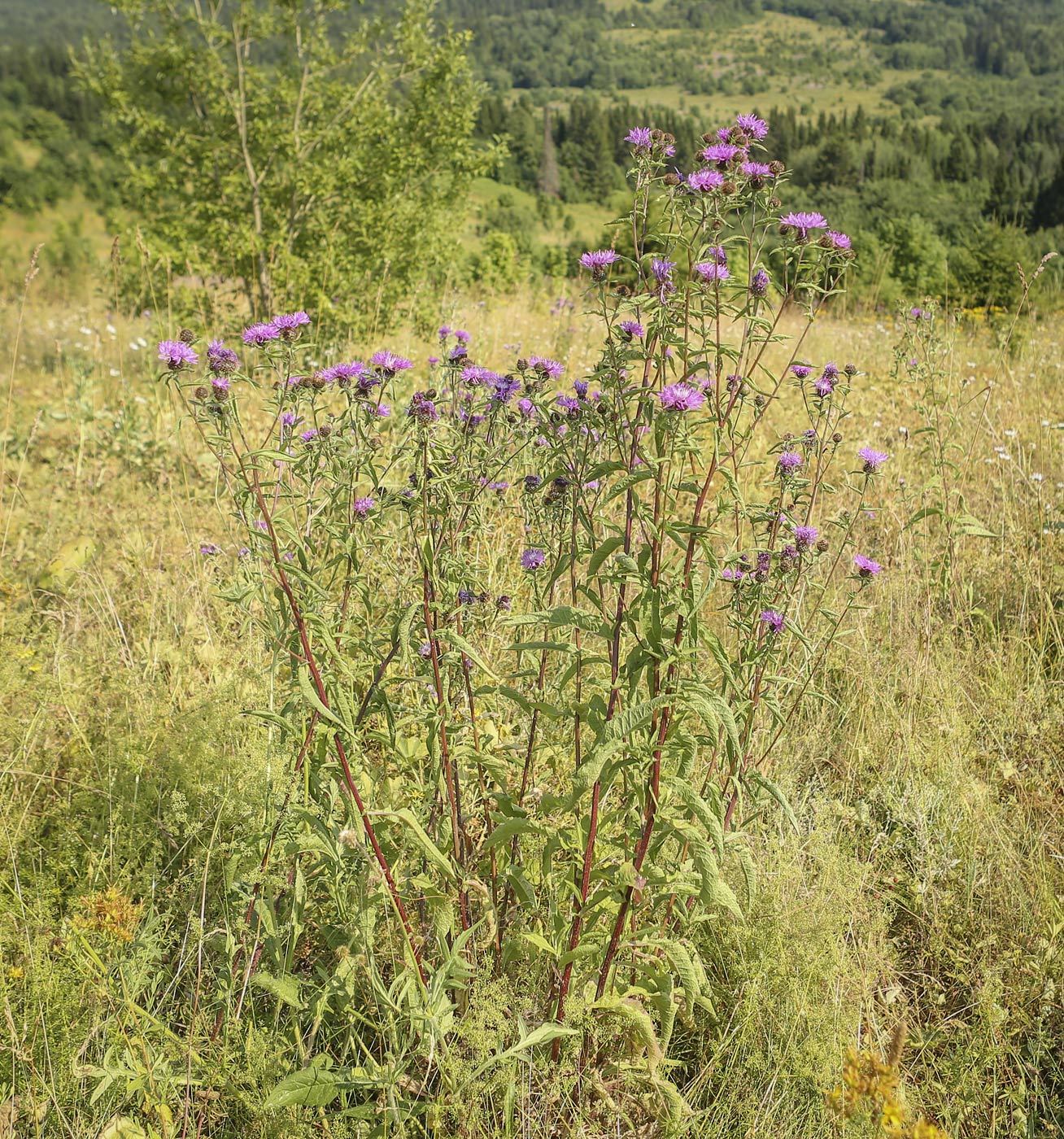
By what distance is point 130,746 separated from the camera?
2480 mm

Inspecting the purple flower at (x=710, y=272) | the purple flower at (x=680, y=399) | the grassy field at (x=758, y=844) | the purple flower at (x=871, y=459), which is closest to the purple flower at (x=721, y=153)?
the purple flower at (x=710, y=272)

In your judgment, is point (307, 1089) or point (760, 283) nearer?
point (307, 1089)

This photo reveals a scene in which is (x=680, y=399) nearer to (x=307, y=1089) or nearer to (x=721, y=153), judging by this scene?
(x=721, y=153)

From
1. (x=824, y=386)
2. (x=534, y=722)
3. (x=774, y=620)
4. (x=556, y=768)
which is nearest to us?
(x=534, y=722)

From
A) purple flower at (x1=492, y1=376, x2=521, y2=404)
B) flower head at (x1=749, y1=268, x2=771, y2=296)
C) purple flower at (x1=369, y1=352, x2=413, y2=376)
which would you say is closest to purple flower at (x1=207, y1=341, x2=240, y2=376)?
purple flower at (x1=369, y1=352, x2=413, y2=376)

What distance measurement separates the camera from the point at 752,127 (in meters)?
1.79

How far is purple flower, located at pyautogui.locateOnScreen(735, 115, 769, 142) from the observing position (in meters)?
1.78

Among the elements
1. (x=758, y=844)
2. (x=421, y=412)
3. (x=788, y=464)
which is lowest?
(x=758, y=844)

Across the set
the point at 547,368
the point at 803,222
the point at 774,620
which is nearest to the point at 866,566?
the point at 774,620

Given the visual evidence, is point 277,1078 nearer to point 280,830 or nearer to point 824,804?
point 280,830

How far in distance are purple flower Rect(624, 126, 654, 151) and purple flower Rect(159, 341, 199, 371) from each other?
1027 millimetres

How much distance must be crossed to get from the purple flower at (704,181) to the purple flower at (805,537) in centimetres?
83

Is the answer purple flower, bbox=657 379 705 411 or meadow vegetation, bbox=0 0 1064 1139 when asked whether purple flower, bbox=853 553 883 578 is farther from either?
purple flower, bbox=657 379 705 411

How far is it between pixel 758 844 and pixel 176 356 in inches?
78.9
